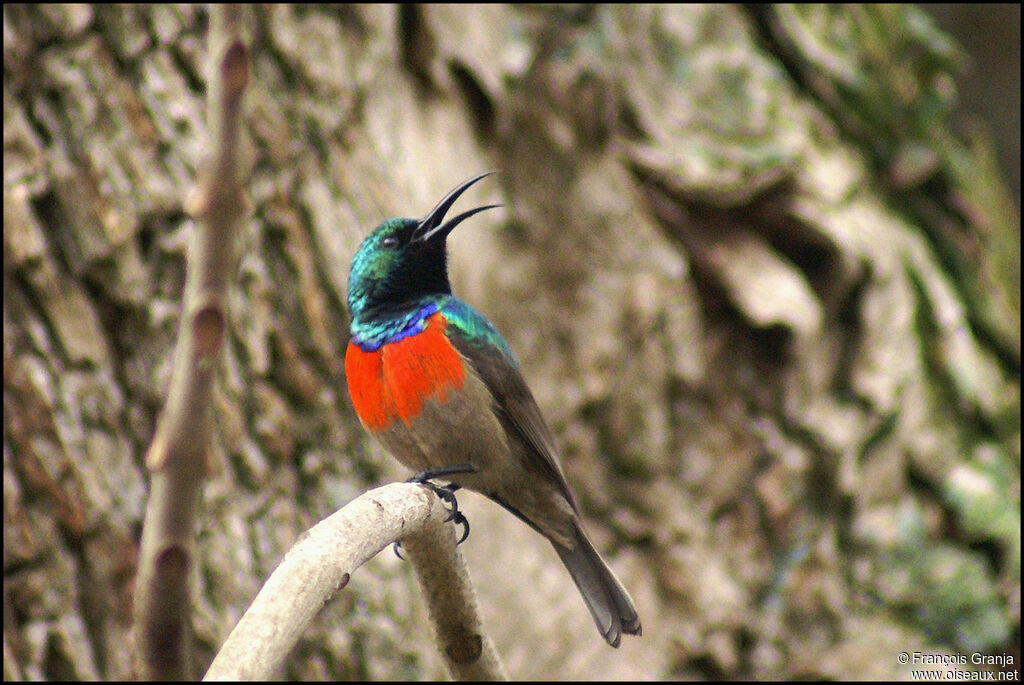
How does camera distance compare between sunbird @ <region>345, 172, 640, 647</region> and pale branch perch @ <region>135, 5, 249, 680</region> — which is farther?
sunbird @ <region>345, 172, 640, 647</region>

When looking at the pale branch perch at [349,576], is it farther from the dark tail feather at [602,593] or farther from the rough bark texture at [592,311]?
the rough bark texture at [592,311]

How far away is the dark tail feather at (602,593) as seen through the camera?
2.90 metres

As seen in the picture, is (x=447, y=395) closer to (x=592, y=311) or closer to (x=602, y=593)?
(x=602, y=593)

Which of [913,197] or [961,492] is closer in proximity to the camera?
[961,492]

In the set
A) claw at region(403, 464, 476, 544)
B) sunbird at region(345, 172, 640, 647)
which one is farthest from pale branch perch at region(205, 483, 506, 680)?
sunbird at region(345, 172, 640, 647)

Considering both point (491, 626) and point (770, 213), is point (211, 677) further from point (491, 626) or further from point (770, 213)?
point (770, 213)

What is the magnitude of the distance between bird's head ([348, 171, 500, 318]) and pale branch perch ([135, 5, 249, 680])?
7.88 feet

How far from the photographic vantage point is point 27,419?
3.35 meters

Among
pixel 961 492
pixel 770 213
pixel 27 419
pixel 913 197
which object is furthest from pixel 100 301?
pixel 913 197

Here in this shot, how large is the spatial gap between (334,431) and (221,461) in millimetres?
621

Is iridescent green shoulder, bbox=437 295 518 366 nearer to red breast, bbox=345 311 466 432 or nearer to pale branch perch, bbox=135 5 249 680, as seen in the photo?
red breast, bbox=345 311 466 432

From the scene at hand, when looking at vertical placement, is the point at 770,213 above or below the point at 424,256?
below

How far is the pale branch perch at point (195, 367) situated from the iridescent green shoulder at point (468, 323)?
235cm

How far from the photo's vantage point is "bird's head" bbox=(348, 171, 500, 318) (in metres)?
3.11
